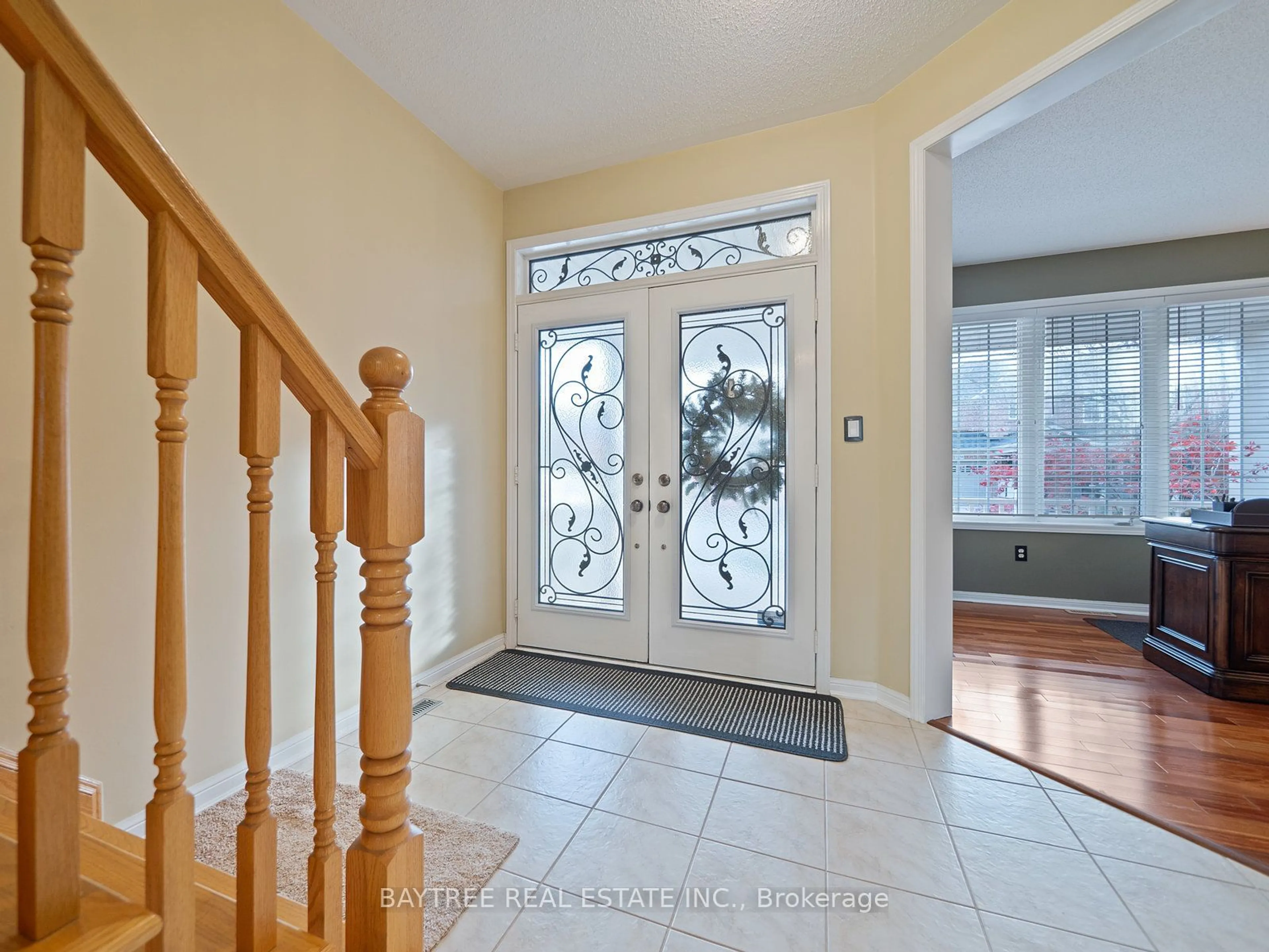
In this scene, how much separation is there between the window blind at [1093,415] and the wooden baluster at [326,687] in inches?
192

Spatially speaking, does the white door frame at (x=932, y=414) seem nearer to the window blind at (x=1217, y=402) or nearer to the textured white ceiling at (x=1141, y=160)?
the textured white ceiling at (x=1141, y=160)

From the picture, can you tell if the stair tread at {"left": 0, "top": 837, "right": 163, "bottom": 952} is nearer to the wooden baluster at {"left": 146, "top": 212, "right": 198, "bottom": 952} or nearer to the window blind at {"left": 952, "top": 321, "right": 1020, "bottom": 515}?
the wooden baluster at {"left": 146, "top": 212, "right": 198, "bottom": 952}

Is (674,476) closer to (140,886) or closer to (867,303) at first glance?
(867,303)

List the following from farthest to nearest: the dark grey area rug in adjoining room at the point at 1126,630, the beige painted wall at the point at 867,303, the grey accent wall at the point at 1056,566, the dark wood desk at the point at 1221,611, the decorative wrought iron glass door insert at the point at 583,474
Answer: the grey accent wall at the point at 1056,566 < the dark grey area rug in adjoining room at the point at 1126,630 < the decorative wrought iron glass door insert at the point at 583,474 < the dark wood desk at the point at 1221,611 < the beige painted wall at the point at 867,303

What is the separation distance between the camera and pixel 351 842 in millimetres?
1567

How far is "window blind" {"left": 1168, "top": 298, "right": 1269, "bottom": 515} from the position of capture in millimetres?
3619

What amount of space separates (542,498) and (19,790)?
254cm

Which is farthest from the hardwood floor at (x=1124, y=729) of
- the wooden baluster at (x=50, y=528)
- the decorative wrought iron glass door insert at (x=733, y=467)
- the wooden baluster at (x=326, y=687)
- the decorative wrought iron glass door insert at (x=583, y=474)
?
the wooden baluster at (x=50, y=528)

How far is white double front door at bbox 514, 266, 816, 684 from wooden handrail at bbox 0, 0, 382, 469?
2032 millimetres

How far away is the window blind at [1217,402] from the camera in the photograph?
3619 mm

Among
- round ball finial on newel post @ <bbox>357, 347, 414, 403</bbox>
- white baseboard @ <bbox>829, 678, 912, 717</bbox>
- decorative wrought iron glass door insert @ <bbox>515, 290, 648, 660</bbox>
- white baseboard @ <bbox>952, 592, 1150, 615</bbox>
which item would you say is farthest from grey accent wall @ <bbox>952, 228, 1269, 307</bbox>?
round ball finial on newel post @ <bbox>357, 347, 414, 403</bbox>

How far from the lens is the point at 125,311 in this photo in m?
1.48

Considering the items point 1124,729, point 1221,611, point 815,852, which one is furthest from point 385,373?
point 1221,611

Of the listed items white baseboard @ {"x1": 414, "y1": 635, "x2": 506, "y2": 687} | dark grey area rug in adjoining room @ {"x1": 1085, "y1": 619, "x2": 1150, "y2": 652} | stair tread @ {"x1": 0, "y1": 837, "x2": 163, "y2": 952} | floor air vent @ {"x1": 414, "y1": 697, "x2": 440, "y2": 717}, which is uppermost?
stair tread @ {"x1": 0, "y1": 837, "x2": 163, "y2": 952}
